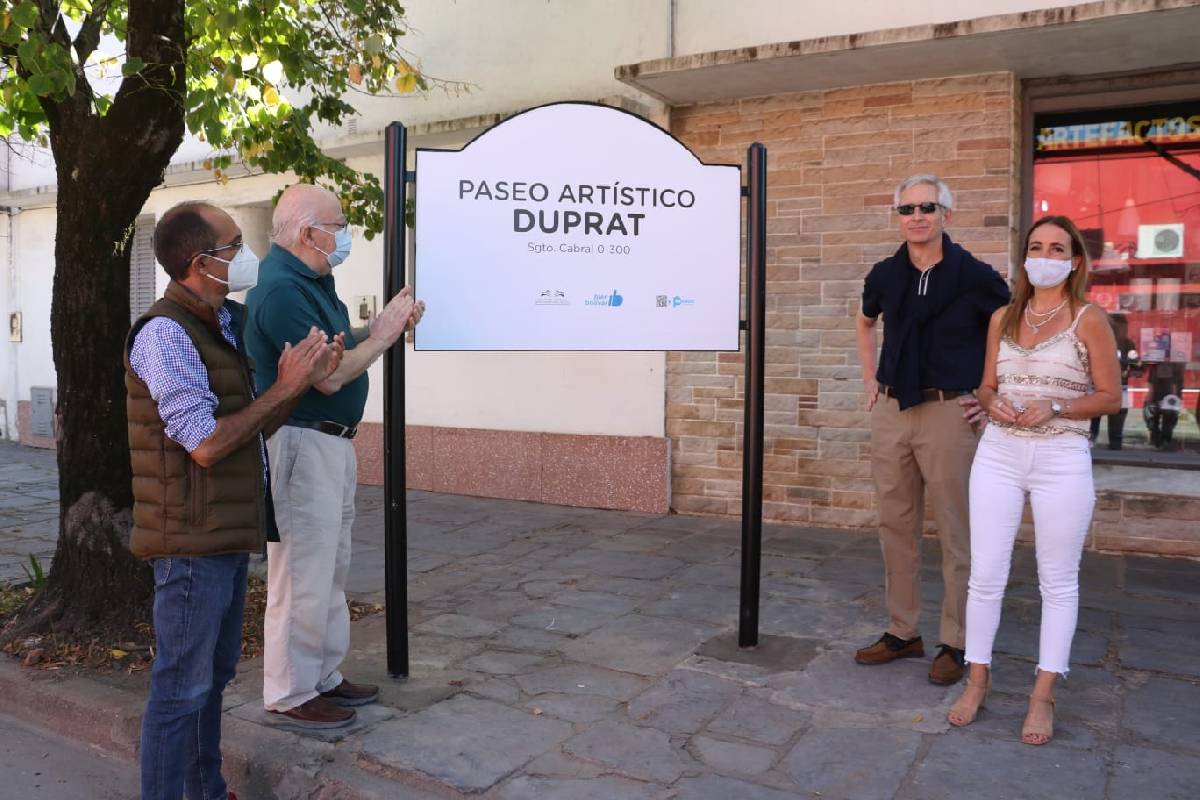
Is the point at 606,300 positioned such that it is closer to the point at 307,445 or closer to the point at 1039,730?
the point at 307,445

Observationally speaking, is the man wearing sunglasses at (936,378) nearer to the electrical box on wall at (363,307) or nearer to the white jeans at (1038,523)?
the white jeans at (1038,523)

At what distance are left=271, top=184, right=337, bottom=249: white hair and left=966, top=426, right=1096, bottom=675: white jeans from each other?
263cm

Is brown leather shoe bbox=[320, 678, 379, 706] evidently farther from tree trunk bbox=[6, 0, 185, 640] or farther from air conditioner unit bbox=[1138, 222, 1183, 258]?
air conditioner unit bbox=[1138, 222, 1183, 258]

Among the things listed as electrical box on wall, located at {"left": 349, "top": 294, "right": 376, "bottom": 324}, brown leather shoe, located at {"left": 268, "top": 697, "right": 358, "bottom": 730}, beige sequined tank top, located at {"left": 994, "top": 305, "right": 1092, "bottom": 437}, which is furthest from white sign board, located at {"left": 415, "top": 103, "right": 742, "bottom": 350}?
electrical box on wall, located at {"left": 349, "top": 294, "right": 376, "bottom": 324}

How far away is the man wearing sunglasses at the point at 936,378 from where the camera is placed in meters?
4.16

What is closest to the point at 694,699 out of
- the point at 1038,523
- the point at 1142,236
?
the point at 1038,523

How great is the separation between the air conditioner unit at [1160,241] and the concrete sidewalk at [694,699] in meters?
2.19

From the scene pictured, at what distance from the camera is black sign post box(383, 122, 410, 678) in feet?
13.3

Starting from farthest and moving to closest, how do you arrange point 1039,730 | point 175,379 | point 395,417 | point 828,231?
point 828,231 < point 395,417 < point 1039,730 < point 175,379

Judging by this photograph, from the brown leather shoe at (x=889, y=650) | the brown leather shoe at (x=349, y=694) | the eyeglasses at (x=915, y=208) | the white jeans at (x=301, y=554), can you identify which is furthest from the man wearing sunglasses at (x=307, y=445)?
the brown leather shoe at (x=889, y=650)

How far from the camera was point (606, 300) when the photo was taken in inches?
175

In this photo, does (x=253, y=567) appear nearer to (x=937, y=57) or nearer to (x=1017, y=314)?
(x=1017, y=314)

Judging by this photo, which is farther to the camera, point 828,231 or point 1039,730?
point 828,231

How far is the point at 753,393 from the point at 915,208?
1.06 meters
